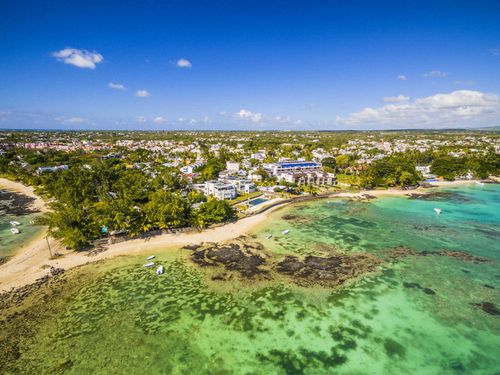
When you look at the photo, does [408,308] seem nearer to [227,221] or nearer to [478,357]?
[478,357]

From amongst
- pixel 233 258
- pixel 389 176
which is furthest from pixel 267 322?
pixel 389 176

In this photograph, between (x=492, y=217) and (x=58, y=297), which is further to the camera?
(x=492, y=217)

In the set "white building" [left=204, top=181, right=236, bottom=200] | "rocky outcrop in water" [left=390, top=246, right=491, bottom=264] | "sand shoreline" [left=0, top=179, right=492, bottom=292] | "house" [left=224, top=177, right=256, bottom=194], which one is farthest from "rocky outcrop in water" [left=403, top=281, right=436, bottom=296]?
"house" [left=224, top=177, right=256, bottom=194]

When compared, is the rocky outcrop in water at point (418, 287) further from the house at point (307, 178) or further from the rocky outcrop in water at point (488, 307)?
the house at point (307, 178)

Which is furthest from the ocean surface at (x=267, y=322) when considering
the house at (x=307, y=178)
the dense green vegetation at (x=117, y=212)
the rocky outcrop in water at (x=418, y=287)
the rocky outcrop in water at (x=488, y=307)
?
the house at (x=307, y=178)

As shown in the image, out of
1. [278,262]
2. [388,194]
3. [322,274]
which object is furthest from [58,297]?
[388,194]
